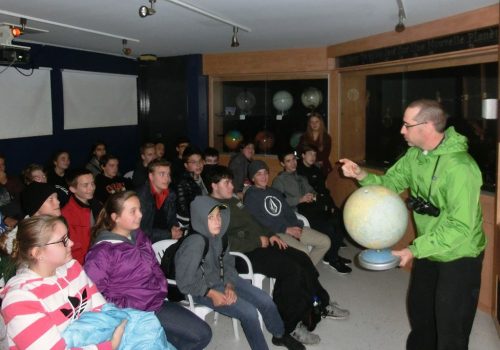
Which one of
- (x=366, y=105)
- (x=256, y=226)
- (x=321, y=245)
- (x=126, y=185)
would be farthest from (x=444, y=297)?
(x=366, y=105)

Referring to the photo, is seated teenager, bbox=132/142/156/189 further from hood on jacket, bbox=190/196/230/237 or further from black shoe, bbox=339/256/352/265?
hood on jacket, bbox=190/196/230/237

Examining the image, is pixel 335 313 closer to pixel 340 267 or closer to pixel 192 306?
pixel 340 267

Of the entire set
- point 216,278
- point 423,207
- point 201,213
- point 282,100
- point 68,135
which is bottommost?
point 216,278

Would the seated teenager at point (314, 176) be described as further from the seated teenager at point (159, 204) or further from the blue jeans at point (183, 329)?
the blue jeans at point (183, 329)

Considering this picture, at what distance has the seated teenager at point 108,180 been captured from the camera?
4977 mm

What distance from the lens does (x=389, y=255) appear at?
84.7 inches

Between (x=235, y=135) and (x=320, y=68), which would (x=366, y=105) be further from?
(x=235, y=135)

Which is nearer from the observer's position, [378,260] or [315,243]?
[378,260]

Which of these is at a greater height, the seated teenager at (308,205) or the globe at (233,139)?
the globe at (233,139)

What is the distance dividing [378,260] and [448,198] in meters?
0.44

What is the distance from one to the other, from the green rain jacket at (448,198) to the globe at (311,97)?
4312 millimetres

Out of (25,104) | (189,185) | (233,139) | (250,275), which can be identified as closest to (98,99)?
(25,104)

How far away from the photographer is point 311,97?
22.1 feet

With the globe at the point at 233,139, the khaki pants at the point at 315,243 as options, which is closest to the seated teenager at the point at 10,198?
the khaki pants at the point at 315,243
